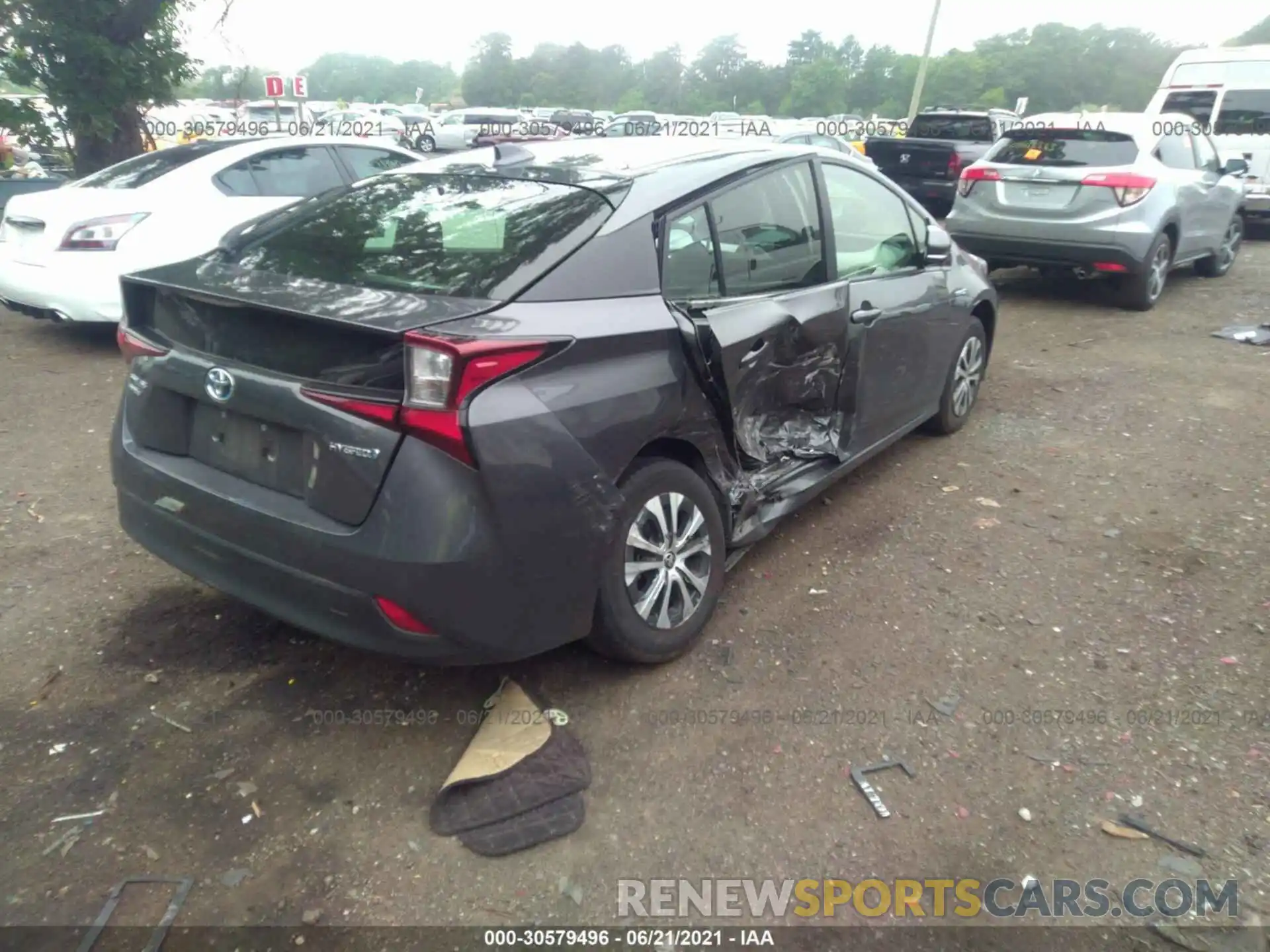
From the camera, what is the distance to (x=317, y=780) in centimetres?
269

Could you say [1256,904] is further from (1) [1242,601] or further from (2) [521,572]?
(2) [521,572]

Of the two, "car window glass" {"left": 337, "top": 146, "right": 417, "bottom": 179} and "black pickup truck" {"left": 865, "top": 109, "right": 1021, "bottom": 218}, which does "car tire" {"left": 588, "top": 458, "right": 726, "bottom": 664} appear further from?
"black pickup truck" {"left": 865, "top": 109, "right": 1021, "bottom": 218}

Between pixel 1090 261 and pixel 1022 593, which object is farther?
pixel 1090 261

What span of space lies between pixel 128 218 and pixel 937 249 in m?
5.47

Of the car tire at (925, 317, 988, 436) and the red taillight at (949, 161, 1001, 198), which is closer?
the car tire at (925, 317, 988, 436)

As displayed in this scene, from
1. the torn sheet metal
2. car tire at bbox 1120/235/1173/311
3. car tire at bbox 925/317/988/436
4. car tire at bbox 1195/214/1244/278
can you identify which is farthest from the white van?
car tire at bbox 925/317/988/436

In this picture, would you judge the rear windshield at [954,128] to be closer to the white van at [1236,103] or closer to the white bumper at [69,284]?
the white van at [1236,103]

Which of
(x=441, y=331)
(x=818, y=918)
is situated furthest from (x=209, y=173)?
(x=818, y=918)

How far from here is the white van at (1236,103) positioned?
1236 centimetres

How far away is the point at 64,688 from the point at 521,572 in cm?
170

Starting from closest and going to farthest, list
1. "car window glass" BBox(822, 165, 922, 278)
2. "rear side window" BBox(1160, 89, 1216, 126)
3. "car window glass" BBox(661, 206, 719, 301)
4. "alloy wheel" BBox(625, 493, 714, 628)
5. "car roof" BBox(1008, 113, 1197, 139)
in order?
"alloy wheel" BBox(625, 493, 714, 628)
"car window glass" BBox(661, 206, 719, 301)
"car window glass" BBox(822, 165, 922, 278)
"car roof" BBox(1008, 113, 1197, 139)
"rear side window" BBox(1160, 89, 1216, 126)

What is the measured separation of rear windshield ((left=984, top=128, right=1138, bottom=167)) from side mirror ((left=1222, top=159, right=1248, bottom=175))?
78.3 inches

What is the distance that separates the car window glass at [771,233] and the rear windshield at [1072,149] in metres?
5.54

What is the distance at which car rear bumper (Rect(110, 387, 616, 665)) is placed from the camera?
7.91 feet
